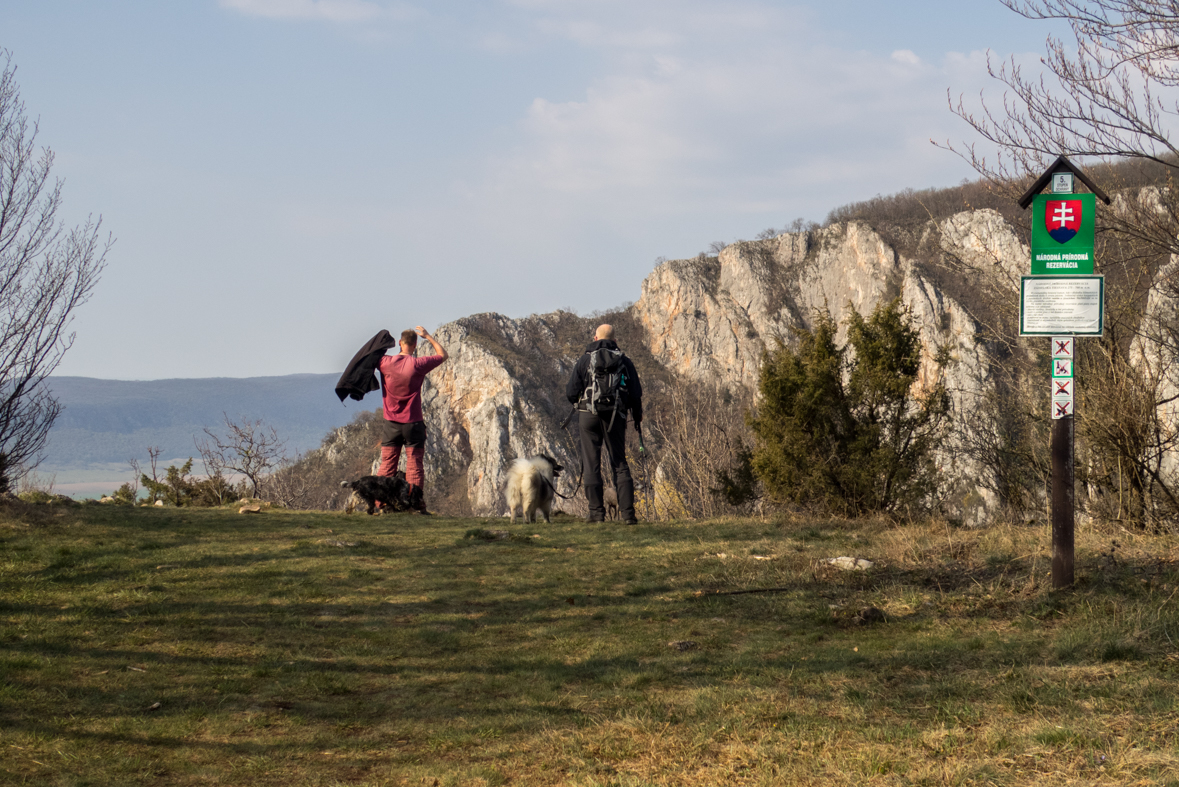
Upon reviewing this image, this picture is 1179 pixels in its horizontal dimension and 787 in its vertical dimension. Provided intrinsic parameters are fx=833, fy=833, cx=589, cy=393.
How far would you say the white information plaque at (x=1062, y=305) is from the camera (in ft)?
19.4

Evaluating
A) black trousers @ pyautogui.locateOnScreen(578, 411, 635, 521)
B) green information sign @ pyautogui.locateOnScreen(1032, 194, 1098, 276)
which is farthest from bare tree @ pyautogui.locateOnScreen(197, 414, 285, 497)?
green information sign @ pyautogui.locateOnScreen(1032, 194, 1098, 276)

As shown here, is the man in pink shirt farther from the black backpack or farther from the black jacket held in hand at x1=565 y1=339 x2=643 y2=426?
the black backpack

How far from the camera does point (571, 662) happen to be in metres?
4.85

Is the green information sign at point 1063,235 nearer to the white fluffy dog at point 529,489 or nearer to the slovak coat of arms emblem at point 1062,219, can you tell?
the slovak coat of arms emblem at point 1062,219

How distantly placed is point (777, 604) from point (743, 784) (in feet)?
9.61

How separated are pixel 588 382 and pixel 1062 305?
5074 millimetres

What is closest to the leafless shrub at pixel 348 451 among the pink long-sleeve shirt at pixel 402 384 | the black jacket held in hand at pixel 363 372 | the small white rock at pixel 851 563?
the black jacket held in hand at pixel 363 372

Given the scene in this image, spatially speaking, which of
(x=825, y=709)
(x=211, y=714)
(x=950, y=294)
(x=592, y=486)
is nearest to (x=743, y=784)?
(x=825, y=709)

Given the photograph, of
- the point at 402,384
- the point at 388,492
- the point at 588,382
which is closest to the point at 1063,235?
the point at 588,382

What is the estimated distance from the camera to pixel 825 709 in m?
3.93

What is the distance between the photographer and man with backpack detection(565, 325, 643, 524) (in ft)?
31.6

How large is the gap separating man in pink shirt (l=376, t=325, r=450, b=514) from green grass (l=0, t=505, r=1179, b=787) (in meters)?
2.63

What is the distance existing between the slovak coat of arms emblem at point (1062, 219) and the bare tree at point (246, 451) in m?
16.1

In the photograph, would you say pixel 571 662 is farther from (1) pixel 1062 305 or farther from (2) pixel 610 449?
(2) pixel 610 449
